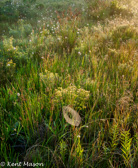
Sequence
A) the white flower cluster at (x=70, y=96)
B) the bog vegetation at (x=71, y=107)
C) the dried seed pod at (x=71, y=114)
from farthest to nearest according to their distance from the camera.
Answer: the white flower cluster at (x=70, y=96), the dried seed pod at (x=71, y=114), the bog vegetation at (x=71, y=107)

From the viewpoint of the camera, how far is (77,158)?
1.66m

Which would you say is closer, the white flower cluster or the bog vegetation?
the bog vegetation

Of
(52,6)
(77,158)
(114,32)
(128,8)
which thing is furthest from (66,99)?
(52,6)

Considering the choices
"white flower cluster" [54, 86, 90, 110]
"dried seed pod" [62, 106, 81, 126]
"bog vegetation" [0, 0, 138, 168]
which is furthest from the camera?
"white flower cluster" [54, 86, 90, 110]

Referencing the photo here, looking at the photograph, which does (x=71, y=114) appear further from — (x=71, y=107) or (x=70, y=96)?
(x=70, y=96)

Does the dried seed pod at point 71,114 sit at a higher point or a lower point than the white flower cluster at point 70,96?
lower

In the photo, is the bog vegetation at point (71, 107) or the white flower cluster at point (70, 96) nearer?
the bog vegetation at point (71, 107)

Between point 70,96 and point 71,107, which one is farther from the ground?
point 70,96

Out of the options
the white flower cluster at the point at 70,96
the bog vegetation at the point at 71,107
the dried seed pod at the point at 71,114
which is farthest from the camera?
the white flower cluster at the point at 70,96

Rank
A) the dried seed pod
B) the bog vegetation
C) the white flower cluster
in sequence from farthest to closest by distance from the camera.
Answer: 1. the white flower cluster
2. the dried seed pod
3. the bog vegetation

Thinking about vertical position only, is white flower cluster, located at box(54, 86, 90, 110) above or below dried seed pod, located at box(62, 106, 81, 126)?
above

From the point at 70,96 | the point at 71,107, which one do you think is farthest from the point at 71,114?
the point at 70,96

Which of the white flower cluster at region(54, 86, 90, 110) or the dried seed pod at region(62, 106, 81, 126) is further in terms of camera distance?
the white flower cluster at region(54, 86, 90, 110)

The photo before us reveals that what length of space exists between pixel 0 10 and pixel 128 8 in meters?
6.33
